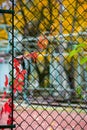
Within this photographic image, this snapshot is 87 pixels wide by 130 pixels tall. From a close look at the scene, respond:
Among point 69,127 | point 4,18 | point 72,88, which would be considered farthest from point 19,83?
point 4,18

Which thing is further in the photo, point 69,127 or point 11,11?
point 69,127

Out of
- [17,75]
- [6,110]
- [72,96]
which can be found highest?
[17,75]

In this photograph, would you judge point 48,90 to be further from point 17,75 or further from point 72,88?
point 17,75

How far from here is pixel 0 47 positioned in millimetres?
15914

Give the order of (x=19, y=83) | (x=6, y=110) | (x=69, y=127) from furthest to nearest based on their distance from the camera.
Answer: (x=69, y=127)
(x=19, y=83)
(x=6, y=110)

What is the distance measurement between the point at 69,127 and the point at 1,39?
1019cm

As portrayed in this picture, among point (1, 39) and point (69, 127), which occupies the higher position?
point (1, 39)

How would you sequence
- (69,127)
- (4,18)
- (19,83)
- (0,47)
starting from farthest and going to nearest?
(0,47)
(4,18)
(69,127)
(19,83)

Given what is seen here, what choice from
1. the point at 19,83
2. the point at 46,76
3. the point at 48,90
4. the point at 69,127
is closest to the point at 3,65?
the point at 46,76

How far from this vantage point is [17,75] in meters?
3.79

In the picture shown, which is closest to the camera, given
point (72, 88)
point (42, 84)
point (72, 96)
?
point (72, 96)

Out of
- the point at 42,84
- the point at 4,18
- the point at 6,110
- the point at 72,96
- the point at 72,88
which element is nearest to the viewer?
the point at 6,110

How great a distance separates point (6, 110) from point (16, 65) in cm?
45

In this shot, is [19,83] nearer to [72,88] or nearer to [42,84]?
[72,88]
